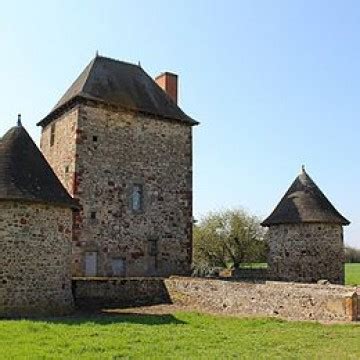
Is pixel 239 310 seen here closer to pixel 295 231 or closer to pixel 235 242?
pixel 295 231

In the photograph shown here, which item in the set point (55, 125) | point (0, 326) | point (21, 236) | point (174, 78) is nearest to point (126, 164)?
point (55, 125)

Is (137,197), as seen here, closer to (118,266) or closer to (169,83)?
(118,266)

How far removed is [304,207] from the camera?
77.0ft

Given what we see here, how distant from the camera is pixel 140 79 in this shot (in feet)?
84.0

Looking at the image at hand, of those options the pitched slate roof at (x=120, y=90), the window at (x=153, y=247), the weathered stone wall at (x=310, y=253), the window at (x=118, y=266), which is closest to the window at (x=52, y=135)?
the pitched slate roof at (x=120, y=90)

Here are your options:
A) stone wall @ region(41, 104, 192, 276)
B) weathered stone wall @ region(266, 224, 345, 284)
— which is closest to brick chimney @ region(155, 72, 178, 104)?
stone wall @ region(41, 104, 192, 276)

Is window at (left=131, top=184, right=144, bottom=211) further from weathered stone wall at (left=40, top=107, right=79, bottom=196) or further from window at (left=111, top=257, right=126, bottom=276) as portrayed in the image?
weathered stone wall at (left=40, top=107, right=79, bottom=196)

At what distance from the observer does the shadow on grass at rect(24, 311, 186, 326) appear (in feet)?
43.3

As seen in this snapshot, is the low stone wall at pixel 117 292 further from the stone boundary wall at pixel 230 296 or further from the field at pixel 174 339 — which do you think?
the field at pixel 174 339

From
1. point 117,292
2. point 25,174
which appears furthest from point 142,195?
point 25,174

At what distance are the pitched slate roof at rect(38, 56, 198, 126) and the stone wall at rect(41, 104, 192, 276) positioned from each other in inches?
16.7

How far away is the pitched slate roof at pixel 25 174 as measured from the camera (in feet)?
48.5

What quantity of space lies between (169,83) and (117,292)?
41.7ft

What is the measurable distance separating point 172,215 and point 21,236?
10.0 m
